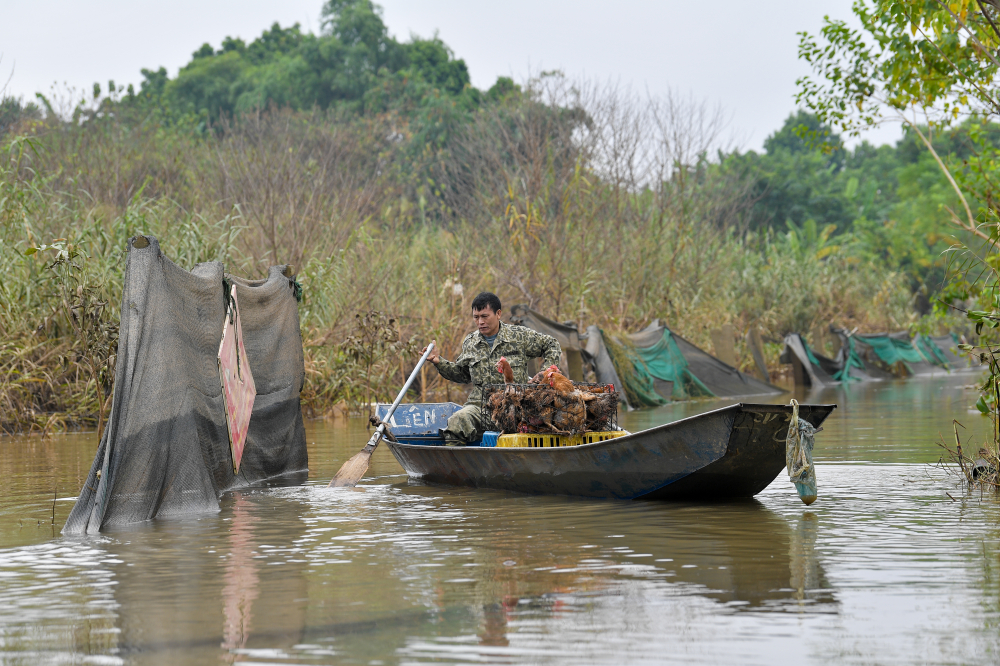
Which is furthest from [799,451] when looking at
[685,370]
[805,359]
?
[805,359]

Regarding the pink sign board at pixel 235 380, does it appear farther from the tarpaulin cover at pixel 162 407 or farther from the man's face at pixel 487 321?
the man's face at pixel 487 321

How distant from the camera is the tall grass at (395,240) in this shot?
13.9m

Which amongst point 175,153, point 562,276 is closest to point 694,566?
point 562,276

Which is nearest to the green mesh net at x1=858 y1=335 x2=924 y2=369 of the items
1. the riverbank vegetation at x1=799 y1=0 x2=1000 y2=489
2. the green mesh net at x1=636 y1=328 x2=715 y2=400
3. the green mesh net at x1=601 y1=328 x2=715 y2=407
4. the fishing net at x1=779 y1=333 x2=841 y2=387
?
the fishing net at x1=779 y1=333 x2=841 y2=387

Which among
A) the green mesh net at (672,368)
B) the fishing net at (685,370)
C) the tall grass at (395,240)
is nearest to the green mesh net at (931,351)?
the tall grass at (395,240)

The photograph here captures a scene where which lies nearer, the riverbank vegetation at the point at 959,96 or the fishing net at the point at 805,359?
the riverbank vegetation at the point at 959,96

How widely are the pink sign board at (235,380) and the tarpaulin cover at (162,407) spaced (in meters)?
0.12

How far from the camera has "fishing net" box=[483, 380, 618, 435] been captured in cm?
879

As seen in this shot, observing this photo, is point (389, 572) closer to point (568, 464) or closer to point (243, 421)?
point (568, 464)

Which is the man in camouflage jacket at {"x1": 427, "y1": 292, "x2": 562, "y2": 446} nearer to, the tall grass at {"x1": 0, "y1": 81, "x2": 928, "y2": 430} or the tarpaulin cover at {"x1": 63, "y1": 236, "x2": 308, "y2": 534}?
the tarpaulin cover at {"x1": 63, "y1": 236, "x2": 308, "y2": 534}

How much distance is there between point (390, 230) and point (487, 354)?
49.0ft

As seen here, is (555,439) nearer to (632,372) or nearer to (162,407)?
(162,407)

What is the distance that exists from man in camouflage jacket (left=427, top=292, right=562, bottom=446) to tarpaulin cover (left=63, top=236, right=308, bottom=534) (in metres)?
1.92

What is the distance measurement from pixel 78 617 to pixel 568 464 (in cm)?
400
